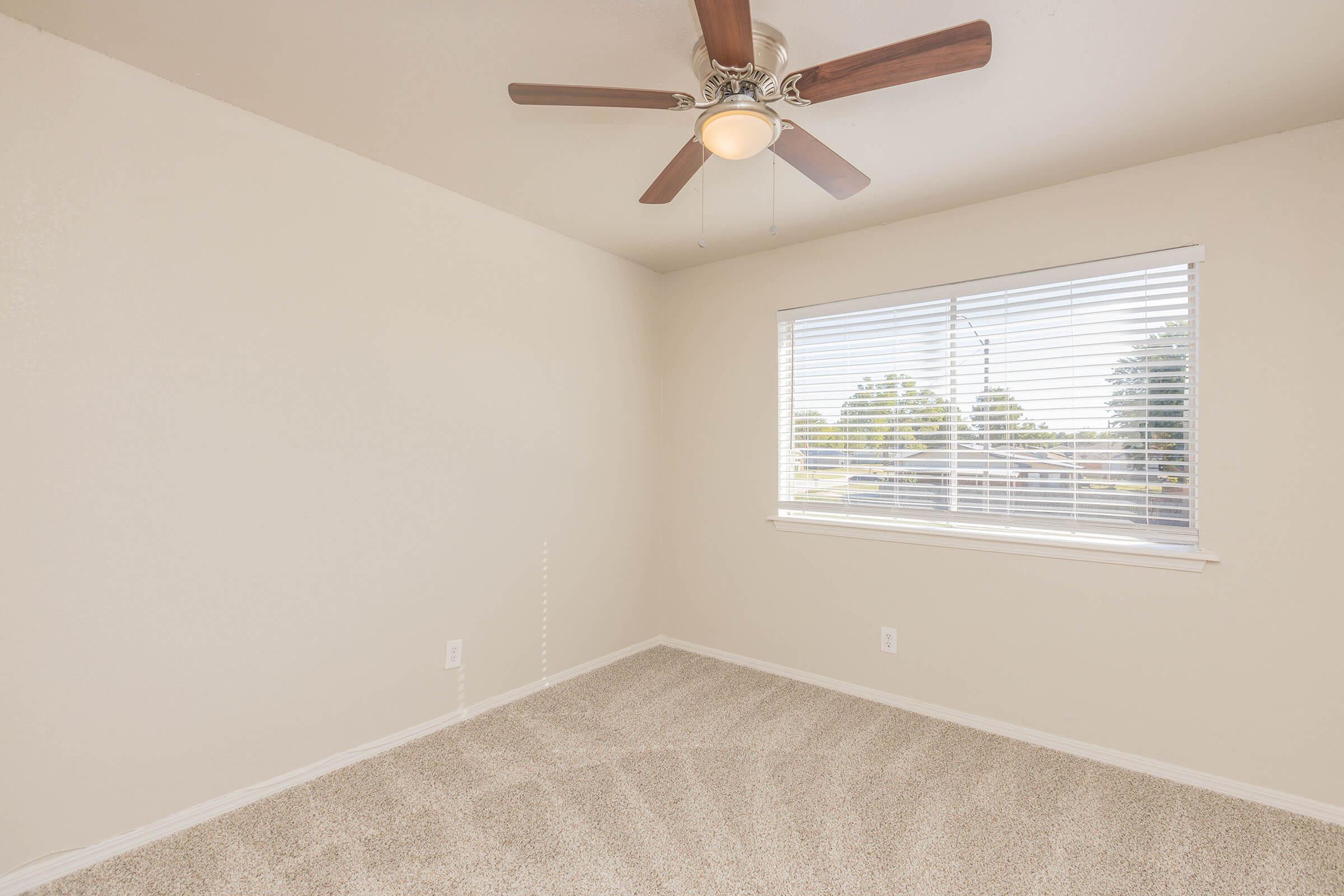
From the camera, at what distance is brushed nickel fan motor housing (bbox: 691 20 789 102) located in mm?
1533

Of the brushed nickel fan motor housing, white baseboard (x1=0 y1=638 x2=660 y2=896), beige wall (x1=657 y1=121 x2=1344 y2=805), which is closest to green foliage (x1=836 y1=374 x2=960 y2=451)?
beige wall (x1=657 y1=121 x2=1344 y2=805)

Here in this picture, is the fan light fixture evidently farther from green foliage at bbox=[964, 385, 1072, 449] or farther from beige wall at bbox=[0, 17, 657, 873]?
green foliage at bbox=[964, 385, 1072, 449]

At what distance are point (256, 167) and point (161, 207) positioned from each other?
33 cm

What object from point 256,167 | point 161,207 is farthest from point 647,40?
point 161,207

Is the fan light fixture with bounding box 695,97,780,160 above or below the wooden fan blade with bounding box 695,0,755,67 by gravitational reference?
below

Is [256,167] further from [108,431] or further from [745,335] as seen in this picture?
[745,335]

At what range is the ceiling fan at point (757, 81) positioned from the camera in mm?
1324

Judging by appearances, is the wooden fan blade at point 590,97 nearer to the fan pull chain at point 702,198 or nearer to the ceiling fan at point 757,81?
the ceiling fan at point 757,81

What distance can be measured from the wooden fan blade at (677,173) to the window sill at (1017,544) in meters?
1.87

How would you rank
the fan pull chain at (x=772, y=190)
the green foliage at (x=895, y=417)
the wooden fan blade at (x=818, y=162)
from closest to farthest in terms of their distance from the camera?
the wooden fan blade at (x=818, y=162) → the fan pull chain at (x=772, y=190) → the green foliage at (x=895, y=417)

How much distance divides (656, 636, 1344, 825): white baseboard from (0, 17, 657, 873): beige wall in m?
1.50

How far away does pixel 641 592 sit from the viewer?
381 centimetres

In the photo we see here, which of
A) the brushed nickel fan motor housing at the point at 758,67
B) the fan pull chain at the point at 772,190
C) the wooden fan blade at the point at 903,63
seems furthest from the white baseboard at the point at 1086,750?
the brushed nickel fan motor housing at the point at 758,67

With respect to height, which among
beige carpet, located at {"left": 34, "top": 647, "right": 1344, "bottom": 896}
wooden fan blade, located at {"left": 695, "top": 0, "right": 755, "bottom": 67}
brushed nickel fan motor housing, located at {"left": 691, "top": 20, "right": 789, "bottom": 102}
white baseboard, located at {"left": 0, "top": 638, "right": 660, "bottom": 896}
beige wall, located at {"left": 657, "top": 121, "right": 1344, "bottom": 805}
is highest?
brushed nickel fan motor housing, located at {"left": 691, "top": 20, "right": 789, "bottom": 102}
